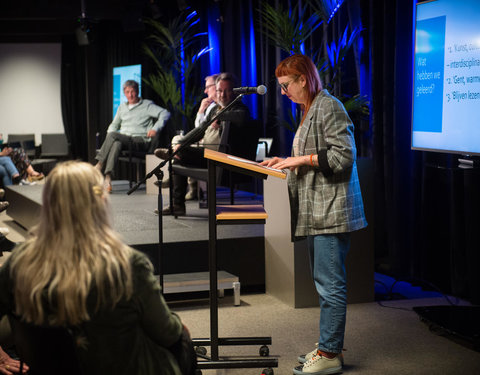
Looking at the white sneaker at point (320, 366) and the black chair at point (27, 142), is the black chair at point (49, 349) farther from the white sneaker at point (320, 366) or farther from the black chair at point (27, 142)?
the black chair at point (27, 142)

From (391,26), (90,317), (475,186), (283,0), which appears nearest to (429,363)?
(475,186)

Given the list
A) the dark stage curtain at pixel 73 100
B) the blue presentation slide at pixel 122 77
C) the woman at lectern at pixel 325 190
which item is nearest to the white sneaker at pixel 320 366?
the woman at lectern at pixel 325 190

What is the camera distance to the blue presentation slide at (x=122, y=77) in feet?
34.1

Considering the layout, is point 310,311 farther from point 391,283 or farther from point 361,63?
point 361,63

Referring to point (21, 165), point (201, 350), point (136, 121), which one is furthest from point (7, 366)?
point (21, 165)

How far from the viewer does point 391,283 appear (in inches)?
194

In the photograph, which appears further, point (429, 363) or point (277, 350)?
point (277, 350)

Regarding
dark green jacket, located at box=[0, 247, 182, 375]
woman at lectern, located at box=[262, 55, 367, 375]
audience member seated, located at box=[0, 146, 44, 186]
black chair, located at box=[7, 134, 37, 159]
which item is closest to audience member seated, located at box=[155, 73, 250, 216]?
woman at lectern, located at box=[262, 55, 367, 375]

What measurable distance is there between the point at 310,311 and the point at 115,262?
8.76ft

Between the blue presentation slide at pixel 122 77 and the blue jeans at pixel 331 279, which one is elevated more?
the blue presentation slide at pixel 122 77

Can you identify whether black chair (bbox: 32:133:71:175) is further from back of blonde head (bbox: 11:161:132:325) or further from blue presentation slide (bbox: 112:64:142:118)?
back of blonde head (bbox: 11:161:132:325)

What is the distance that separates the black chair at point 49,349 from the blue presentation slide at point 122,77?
347 inches

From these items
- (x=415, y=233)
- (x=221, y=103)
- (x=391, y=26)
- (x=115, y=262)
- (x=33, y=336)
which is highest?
(x=391, y=26)

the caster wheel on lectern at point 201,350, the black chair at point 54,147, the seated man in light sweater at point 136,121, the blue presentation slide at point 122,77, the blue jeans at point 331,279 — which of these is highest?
the blue presentation slide at point 122,77
